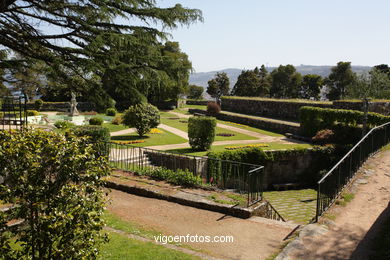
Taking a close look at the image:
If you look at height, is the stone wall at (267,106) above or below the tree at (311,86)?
below

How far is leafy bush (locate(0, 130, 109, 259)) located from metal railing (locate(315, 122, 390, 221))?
5.35 m

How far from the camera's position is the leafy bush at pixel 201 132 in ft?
58.1

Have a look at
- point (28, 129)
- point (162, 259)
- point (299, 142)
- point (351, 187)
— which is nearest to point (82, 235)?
point (28, 129)

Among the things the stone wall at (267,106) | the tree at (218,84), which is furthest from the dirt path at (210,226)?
the tree at (218,84)

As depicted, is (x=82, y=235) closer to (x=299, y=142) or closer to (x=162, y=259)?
(x=162, y=259)

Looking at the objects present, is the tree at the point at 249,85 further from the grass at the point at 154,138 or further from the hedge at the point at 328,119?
the grass at the point at 154,138

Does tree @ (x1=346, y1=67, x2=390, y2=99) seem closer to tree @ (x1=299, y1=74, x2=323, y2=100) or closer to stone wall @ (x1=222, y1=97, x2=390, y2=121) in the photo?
stone wall @ (x1=222, y1=97, x2=390, y2=121)

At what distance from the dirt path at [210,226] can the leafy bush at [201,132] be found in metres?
9.00

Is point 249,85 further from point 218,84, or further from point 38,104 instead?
point 38,104

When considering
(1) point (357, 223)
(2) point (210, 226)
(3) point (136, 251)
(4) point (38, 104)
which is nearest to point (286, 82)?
(4) point (38, 104)

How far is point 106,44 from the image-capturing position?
249 inches

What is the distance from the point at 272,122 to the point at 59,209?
2469 cm

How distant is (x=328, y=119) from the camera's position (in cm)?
2247

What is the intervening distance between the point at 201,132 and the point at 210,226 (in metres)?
10.6
